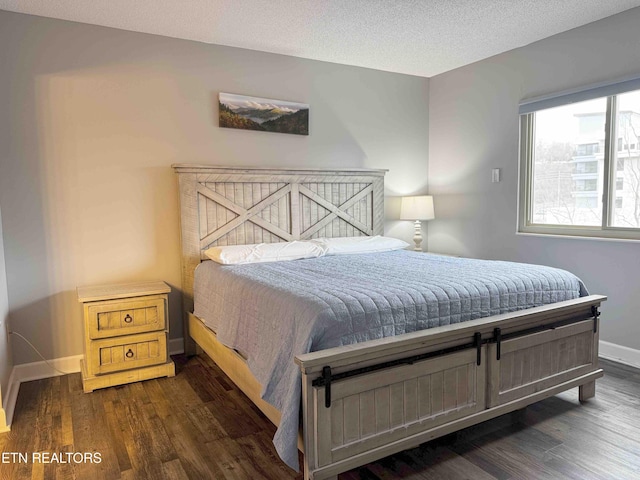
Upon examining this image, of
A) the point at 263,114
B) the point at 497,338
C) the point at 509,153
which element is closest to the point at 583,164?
the point at 509,153

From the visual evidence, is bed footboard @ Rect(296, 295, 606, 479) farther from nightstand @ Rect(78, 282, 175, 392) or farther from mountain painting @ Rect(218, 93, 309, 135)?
mountain painting @ Rect(218, 93, 309, 135)

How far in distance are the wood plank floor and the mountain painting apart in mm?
2095

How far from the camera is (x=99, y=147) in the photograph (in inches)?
128

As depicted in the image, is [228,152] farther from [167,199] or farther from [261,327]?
[261,327]

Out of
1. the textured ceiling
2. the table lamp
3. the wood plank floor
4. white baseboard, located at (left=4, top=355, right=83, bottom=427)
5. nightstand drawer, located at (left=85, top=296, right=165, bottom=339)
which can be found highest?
the textured ceiling

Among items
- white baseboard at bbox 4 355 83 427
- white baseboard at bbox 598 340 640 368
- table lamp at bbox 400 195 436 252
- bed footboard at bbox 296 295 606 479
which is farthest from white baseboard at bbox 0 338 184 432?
white baseboard at bbox 598 340 640 368

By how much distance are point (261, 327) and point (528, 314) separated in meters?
1.34

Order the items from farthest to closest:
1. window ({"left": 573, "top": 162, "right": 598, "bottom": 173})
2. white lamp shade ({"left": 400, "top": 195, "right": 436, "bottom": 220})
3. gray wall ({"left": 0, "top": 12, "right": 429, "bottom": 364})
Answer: white lamp shade ({"left": 400, "top": 195, "right": 436, "bottom": 220}), window ({"left": 573, "top": 162, "right": 598, "bottom": 173}), gray wall ({"left": 0, "top": 12, "right": 429, "bottom": 364})

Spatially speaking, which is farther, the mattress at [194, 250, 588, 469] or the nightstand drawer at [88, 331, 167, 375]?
the nightstand drawer at [88, 331, 167, 375]

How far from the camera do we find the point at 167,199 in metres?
3.51

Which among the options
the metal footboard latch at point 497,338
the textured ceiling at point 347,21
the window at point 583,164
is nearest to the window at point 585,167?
the window at point 583,164

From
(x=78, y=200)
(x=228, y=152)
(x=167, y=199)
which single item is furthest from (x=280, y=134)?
(x=78, y=200)

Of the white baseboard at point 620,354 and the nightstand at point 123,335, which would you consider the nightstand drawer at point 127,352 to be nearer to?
the nightstand at point 123,335

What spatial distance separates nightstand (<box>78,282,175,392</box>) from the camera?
2857 millimetres
